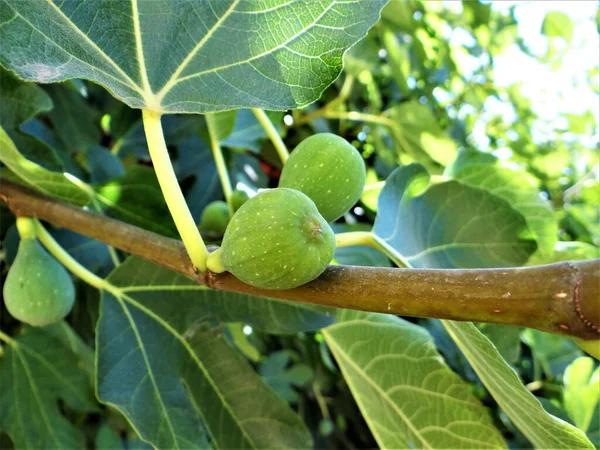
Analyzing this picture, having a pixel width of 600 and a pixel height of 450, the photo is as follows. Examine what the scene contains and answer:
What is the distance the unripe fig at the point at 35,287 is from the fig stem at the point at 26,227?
13 millimetres

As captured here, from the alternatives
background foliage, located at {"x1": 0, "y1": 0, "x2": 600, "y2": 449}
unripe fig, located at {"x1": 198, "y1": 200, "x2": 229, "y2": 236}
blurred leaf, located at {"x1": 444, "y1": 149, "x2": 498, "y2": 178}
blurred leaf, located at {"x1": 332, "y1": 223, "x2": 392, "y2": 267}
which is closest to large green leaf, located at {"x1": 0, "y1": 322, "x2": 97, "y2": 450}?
background foliage, located at {"x1": 0, "y1": 0, "x2": 600, "y2": 449}

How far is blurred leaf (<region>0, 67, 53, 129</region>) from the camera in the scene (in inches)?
37.8

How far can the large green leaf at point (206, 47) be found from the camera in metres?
0.65

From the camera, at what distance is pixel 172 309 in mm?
1012

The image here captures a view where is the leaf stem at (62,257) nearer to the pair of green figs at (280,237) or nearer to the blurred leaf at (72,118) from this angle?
the pair of green figs at (280,237)

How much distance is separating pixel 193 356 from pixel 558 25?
78.8 inches

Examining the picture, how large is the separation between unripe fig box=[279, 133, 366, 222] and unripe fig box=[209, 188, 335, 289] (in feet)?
0.46

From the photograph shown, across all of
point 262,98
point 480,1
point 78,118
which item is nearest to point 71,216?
point 262,98

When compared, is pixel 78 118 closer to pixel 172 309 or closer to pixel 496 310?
pixel 172 309

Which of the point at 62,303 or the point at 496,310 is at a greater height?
the point at 496,310

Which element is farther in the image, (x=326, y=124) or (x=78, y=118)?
(x=326, y=124)

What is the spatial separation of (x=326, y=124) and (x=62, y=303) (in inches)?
45.5

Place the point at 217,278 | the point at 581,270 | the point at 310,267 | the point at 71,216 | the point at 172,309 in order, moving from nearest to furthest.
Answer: the point at 581,270, the point at 310,267, the point at 217,278, the point at 71,216, the point at 172,309

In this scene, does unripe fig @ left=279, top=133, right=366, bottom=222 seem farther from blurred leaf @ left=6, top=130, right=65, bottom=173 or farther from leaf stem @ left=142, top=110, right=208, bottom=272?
blurred leaf @ left=6, top=130, right=65, bottom=173
